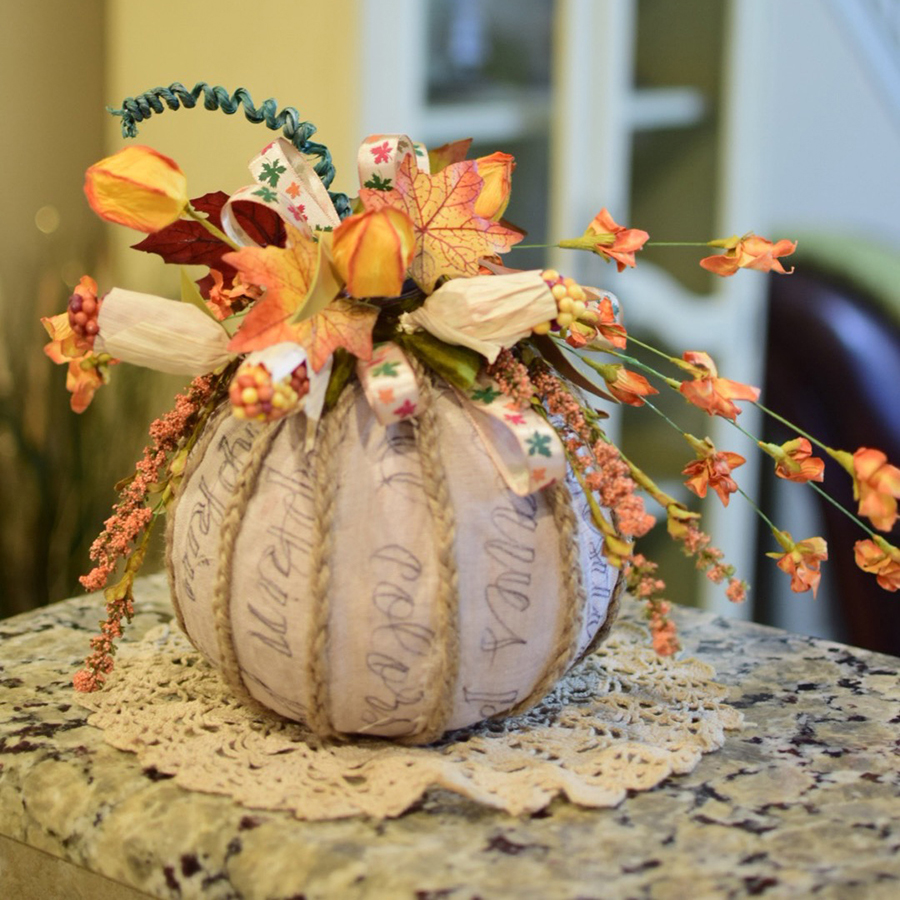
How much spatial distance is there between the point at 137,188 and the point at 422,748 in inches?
13.7

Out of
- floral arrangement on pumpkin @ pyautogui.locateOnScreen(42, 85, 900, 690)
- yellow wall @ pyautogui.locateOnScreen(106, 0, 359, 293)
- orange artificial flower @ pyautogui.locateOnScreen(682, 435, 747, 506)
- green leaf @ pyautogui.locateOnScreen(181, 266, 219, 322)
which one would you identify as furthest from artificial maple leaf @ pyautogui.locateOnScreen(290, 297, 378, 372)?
yellow wall @ pyautogui.locateOnScreen(106, 0, 359, 293)

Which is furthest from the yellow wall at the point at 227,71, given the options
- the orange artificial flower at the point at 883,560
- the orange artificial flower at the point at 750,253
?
the orange artificial flower at the point at 883,560

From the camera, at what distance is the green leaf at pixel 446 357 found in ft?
2.07

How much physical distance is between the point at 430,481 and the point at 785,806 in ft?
0.85

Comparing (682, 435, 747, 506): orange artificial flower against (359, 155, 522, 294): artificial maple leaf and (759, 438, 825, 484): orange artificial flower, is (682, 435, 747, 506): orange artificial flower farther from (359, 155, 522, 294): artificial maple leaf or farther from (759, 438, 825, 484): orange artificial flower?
(359, 155, 522, 294): artificial maple leaf

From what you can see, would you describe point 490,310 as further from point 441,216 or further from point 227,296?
point 227,296

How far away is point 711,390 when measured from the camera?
2.14 ft

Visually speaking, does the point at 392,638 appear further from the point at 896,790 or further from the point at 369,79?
the point at 369,79

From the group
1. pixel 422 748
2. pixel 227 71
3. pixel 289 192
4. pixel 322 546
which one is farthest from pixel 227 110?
pixel 227 71

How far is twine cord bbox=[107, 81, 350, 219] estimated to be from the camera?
67cm

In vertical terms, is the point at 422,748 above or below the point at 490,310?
below

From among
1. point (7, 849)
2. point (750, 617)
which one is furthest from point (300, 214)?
point (750, 617)

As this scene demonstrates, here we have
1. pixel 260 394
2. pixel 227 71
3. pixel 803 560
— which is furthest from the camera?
pixel 227 71

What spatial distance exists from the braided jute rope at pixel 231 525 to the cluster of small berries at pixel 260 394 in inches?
2.5
